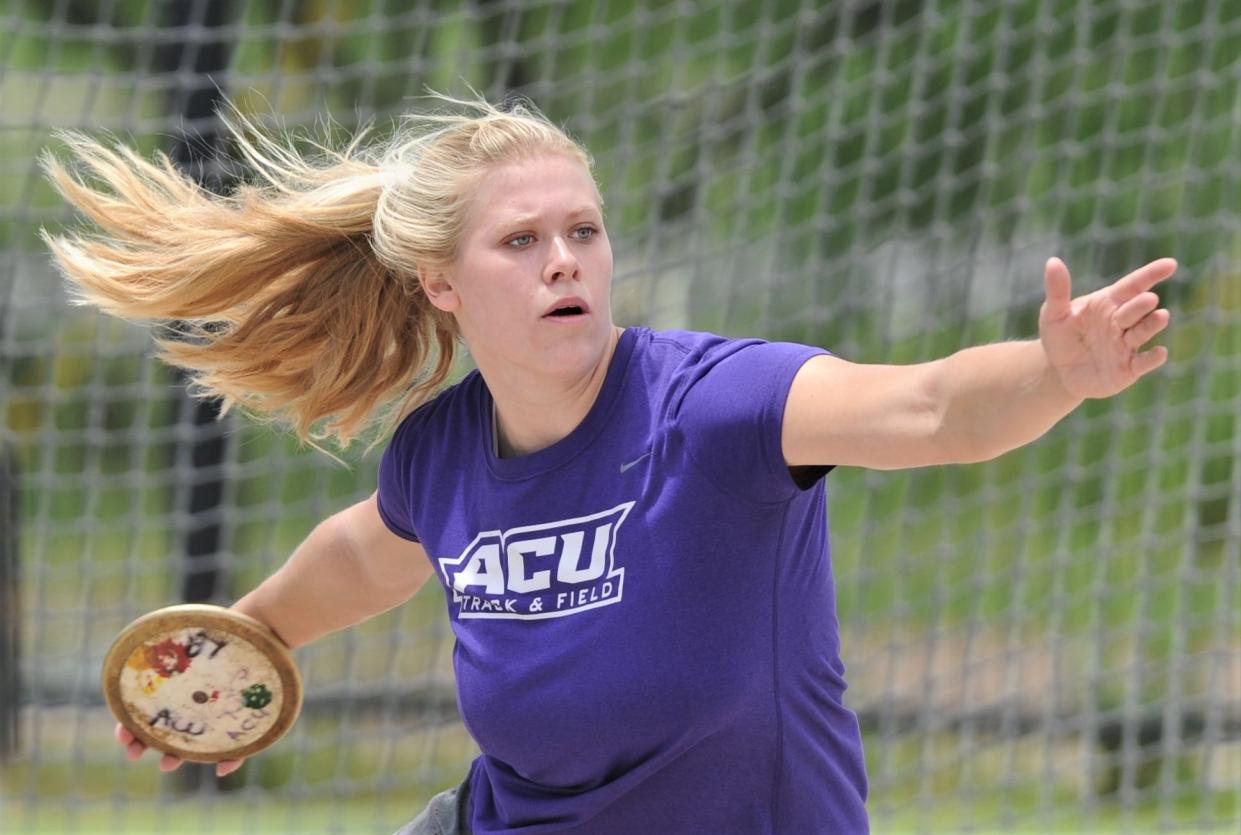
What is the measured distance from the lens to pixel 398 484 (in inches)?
89.5

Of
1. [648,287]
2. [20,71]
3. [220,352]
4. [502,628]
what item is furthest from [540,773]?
[20,71]

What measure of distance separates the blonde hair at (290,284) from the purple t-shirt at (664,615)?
15.7 inches

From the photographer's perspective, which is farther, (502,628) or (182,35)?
(182,35)

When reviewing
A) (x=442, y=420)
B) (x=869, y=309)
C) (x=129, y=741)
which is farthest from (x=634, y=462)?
(x=869, y=309)

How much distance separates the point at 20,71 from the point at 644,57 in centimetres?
173

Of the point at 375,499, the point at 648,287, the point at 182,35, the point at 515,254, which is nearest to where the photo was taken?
the point at 515,254

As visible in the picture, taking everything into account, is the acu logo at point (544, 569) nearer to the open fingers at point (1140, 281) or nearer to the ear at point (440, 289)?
the ear at point (440, 289)

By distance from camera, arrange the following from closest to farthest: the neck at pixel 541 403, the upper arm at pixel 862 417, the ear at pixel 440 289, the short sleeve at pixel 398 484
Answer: the upper arm at pixel 862 417, the neck at pixel 541 403, the ear at pixel 440 289, the short sleeve at pixel 398 484

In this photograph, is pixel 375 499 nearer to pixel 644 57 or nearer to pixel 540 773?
pixel 540 773

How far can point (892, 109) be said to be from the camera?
4.77 metres

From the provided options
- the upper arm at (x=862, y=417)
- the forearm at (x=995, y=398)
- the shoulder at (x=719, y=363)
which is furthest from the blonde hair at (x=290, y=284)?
the forearm at (x=995, y=398)

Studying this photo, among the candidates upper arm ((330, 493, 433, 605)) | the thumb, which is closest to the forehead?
upper arm ((330, 493, 433, 605))

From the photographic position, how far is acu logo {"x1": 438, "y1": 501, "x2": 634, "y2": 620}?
1902 mm

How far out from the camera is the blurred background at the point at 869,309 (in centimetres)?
467
